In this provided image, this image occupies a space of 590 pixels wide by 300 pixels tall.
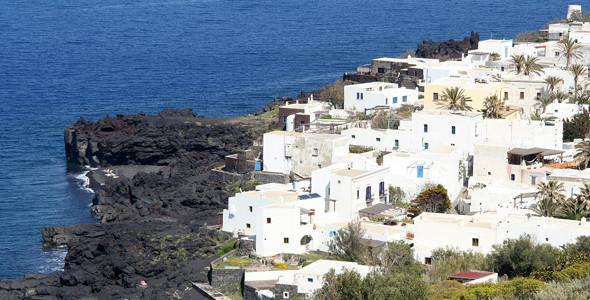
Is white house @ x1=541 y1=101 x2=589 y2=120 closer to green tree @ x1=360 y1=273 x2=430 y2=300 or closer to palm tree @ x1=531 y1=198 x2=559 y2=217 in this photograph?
palm tree @ x1=531 y1=198 x2=559 y2=217

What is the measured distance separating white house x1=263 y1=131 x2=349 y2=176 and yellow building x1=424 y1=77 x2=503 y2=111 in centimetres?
1039

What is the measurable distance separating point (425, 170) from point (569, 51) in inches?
1230

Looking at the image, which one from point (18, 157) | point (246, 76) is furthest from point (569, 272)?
point (246, 76)

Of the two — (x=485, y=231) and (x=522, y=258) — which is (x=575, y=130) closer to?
(x=485, y=231)

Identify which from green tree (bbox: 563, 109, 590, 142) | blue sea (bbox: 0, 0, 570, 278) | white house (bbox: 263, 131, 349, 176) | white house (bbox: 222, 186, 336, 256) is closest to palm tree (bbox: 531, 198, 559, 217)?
white house (bbox: 222, 186, 336, 256)

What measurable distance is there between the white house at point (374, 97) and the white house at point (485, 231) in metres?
30.5

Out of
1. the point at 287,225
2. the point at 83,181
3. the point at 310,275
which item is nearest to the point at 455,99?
the point at 287,225

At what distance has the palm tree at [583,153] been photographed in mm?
66625

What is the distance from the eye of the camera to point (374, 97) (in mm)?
87500

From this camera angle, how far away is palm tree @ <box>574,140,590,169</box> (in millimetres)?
66625

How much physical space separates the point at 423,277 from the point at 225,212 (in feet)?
54.0

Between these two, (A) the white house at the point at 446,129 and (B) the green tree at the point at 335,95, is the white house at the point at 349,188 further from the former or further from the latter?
(B) the green tree at the point at 335,95

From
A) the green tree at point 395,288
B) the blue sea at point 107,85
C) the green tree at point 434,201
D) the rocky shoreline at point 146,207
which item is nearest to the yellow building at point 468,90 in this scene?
the rocky shoreline at point 146,207

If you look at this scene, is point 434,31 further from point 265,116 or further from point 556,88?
point 556,88
